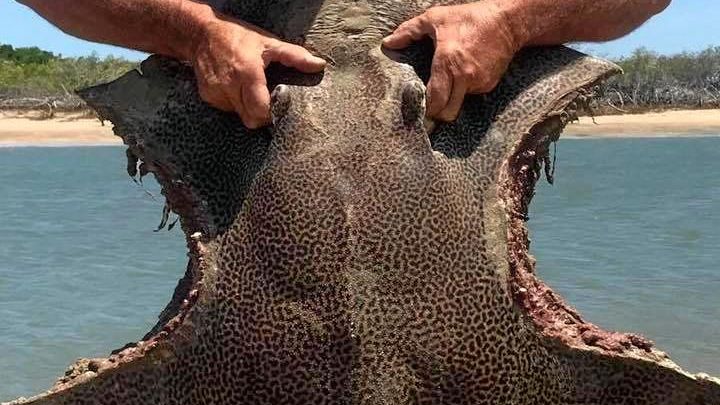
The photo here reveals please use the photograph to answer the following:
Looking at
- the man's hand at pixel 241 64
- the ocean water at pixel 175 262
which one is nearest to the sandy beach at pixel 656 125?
the ocean water at pixel 175 262

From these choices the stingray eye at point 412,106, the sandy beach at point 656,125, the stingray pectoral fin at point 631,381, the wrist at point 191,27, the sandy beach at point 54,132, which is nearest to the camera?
the stingray pectoral fin at point 631,381

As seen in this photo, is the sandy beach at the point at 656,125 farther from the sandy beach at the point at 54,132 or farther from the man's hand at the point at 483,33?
the man's hand at the point at 483,33

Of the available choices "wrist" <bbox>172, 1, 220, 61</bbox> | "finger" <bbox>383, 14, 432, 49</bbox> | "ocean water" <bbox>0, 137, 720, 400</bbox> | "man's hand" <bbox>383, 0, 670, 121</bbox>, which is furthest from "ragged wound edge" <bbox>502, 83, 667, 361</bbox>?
"ocean water" <bbox>0, 137, 720, 400</bbox>

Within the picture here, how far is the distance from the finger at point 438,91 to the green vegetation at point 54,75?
44751 millimetres

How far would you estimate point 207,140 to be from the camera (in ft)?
8.68

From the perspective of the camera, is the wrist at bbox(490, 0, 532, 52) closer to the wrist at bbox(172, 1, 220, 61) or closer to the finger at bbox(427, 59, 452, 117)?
the finger at bbox(427, 59, 452, 117)

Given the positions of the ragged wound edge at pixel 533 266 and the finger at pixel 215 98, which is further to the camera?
the finger at pixel 215 98

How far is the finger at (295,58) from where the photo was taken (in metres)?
2.62

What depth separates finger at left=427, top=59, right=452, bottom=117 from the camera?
101 inches

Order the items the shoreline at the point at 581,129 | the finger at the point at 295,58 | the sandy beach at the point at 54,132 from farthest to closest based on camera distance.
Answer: the sandy beach at the point at 54,132
the shoreline at the point at 581,129
the finger at the point at 295,58

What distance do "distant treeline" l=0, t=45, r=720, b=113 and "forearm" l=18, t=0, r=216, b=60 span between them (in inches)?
1689

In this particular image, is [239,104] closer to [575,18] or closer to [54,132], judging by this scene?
[575,18]

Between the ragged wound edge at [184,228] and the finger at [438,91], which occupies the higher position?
the finger at [438,91]

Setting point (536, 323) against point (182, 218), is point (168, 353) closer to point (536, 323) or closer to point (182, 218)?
point (182, 218)
